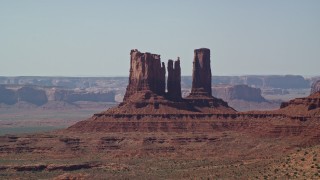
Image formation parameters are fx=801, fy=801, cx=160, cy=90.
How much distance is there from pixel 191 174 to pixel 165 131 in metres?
57.7

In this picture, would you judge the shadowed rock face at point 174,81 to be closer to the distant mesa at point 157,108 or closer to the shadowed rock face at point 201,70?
the distant mesa at point 157,108

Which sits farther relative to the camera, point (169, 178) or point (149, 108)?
point (149, 108)

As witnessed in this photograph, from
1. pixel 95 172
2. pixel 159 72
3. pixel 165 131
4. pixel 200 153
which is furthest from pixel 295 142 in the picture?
pixel 159 72

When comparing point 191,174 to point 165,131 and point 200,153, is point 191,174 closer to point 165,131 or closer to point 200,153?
point 200,153

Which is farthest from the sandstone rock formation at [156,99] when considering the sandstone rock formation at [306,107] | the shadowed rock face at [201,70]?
the sandstone rock formation at [306,107]

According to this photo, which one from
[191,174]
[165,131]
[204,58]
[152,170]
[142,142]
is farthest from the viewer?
[204,58]

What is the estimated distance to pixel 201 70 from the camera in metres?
188

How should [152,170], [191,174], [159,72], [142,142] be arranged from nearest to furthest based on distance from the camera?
[191,174] < [152,170] < [142,142] < [159,72]

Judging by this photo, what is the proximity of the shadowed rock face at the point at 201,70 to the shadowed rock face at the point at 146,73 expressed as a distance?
1443 centimetres

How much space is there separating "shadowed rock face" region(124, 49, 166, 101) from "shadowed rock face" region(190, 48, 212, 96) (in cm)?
1443

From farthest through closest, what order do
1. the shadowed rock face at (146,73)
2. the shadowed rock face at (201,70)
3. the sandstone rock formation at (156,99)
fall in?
the shadowed rock face at (201,70), the shadowed rock face at (146,73), the sandstone rock formation at (156,99)

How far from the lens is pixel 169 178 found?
10150 centimetres

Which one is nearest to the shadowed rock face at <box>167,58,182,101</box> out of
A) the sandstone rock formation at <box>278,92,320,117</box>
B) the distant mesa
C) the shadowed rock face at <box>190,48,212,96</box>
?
the distant mesa

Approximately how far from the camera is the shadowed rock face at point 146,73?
172m
